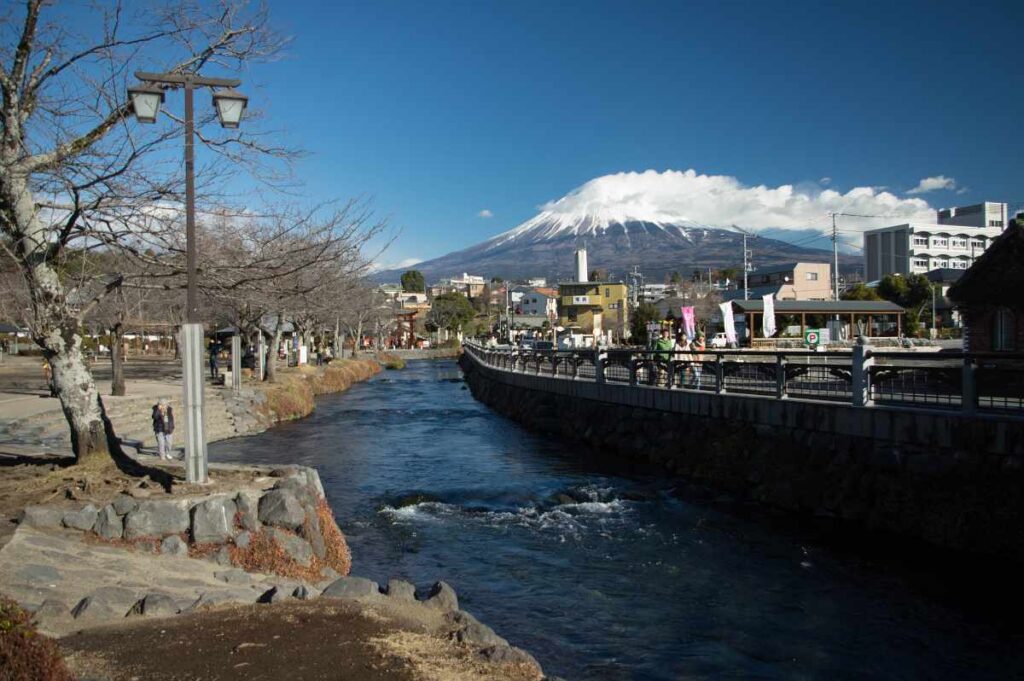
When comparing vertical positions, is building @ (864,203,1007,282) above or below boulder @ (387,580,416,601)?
above

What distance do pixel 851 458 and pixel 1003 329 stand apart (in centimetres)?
1326

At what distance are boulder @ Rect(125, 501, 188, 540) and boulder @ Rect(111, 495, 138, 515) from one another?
0.18 feet

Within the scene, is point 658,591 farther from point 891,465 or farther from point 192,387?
point 192,387

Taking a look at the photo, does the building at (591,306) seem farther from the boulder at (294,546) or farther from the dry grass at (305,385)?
the boulder at (294,546)

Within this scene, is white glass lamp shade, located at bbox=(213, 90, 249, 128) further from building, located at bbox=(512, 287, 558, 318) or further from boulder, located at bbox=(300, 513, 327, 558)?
building, located at bbox=(512, 287, 558, 318)

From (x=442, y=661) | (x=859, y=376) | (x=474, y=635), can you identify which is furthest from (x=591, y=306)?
(x=442, y=661)

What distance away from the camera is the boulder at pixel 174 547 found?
8328 mm

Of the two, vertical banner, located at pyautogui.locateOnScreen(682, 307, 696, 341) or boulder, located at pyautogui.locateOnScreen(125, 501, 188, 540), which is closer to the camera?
boulder, located at pyautogui.locateOnScreen(125, 501, 188, 540)

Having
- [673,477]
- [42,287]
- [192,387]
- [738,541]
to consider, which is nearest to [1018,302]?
[673,477]

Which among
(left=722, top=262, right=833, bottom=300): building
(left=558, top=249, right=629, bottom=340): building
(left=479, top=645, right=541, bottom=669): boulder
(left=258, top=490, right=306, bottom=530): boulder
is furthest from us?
(left=558, top=249, right=629, bottom=340): building

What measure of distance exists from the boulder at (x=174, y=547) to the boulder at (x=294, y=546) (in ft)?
3.10

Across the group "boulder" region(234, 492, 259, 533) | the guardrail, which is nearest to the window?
the guardrail

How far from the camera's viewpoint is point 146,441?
63.4 ft

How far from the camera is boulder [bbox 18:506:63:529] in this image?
8383 mm
